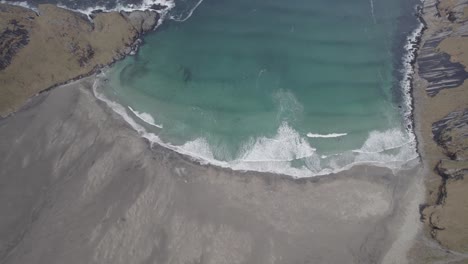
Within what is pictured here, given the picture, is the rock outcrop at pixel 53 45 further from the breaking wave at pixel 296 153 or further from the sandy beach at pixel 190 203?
the breaking wave at pixel 296 153

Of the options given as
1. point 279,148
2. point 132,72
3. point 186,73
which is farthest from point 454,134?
point 132,72

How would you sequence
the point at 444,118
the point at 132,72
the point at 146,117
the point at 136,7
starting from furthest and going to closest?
the point at 136,7 < the point at 132,72 < the point at 146,117 < the point at 444,118

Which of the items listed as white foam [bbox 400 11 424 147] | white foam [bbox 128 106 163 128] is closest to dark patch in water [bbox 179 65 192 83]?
white foam [bbox 128 106 163 128]

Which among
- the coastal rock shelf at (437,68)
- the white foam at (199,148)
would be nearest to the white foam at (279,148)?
the white foam at (199,148)

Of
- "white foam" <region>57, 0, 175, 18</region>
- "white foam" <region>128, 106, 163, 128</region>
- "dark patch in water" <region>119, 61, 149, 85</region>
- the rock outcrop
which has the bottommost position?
"white foam" <region>128, 106, 163, 128</region>

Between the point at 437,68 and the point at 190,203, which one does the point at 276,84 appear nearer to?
the point at 190,203

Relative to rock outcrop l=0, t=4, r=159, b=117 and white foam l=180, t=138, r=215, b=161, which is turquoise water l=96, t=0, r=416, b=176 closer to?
white foam l=180, t=138, r=215, b=161
